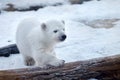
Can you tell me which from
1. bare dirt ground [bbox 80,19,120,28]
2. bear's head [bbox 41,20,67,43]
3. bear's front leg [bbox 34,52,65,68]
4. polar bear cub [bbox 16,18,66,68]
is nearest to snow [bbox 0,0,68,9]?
bare dirt ground [bbox 80,19,120,28]

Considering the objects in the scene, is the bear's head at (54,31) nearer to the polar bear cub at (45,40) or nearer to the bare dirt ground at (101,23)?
the polar bear cub at (45,40)

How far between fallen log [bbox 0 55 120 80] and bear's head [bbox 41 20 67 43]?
0.61m

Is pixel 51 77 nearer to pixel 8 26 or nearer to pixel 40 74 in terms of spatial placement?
pixel 40 74

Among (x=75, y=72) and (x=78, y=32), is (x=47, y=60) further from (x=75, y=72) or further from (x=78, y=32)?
(x=78, y=32)

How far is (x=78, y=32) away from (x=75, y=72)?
3.83 metres

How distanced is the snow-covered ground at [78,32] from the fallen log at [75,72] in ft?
5.60

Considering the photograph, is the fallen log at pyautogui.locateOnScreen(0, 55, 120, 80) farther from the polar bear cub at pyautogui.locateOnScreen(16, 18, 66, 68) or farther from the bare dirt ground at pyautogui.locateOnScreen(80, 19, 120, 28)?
the bare dirt ground at pyautogui.locateOnScreen(80, 19, 120, 28)

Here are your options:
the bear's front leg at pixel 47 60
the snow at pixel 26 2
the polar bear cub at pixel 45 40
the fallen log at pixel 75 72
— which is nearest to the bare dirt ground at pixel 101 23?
the snow at pixel 26 2

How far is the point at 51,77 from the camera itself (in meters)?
3.83

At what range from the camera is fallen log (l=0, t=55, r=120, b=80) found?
12.6 ft

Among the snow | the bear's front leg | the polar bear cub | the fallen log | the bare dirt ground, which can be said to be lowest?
the fallen log

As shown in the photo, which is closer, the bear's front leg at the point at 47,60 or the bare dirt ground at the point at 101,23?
the bear's front leg at the point at 47,60

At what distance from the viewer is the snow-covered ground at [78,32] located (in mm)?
5973

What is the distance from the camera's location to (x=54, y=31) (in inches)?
178
